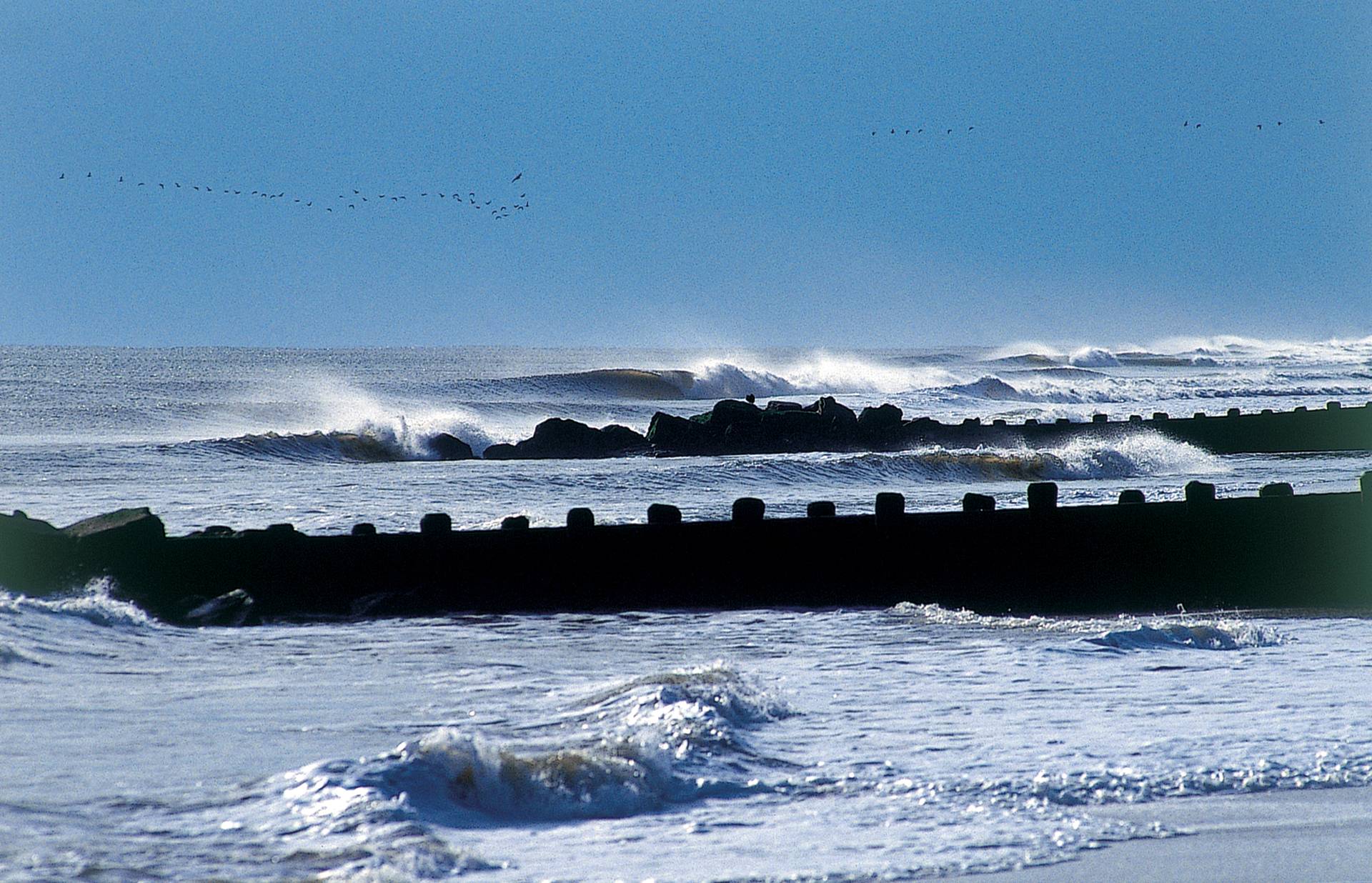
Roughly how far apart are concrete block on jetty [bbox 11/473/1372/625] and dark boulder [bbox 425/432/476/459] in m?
17.4

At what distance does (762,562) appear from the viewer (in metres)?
8.42

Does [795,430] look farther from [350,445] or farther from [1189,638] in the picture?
[1189,638]

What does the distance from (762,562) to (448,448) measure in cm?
1830

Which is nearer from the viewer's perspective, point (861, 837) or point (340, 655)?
point (861, 837)

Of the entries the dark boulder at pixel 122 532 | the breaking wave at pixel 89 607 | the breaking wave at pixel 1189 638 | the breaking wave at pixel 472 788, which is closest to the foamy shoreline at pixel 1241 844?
the breaking wave at pixel 472 788

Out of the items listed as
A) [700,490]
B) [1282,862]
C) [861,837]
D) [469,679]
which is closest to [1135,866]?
[1282,862]

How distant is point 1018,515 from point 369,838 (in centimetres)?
534

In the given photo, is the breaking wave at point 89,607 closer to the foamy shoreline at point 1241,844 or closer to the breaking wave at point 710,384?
the foamy shoreline at point 1241,844

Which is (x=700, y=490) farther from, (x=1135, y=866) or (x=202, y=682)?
(x=1135, y=866)

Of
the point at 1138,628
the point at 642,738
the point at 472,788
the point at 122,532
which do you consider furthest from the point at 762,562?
the point at 472,788

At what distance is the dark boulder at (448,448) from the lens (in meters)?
25.9

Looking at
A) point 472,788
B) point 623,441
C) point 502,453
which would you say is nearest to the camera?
point 472,788

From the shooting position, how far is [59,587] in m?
7.94

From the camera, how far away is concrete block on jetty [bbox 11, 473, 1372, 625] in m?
8.09
